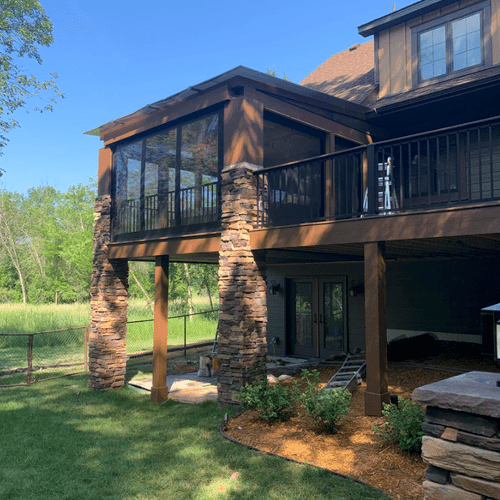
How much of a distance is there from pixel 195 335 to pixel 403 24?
14398 millimetres

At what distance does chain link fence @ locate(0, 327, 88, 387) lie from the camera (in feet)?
37.7

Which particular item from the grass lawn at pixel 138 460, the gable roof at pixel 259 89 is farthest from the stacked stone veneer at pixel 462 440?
the gable roof at pixel 259 89

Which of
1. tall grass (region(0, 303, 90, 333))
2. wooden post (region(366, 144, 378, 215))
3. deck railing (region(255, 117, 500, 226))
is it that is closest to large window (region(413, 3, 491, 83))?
deck railing (region(255, 117, 500, 226))

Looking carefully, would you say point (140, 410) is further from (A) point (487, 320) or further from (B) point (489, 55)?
(B) point (489, 55)

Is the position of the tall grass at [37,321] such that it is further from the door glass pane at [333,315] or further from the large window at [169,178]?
the door glass pane at [333,315]

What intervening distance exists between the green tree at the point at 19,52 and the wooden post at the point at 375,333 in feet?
47.7

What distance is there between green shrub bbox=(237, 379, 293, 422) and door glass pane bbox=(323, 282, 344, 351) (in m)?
4.98

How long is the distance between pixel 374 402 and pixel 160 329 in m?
4.79

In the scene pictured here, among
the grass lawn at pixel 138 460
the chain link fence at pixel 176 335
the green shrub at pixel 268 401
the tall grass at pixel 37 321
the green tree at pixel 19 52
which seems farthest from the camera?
the tall grass at pixel 37 321

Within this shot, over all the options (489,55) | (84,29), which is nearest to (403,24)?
(489,55)

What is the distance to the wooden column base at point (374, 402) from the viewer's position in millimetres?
5945

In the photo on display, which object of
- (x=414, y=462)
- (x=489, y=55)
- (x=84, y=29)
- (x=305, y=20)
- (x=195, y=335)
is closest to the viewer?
(x=414, y=462)

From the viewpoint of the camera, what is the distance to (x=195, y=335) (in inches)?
773

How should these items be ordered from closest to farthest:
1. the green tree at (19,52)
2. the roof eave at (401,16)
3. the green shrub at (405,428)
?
the green shrub at (405,428) < the roof eave at (401,16) < the green tree at (19,52)
